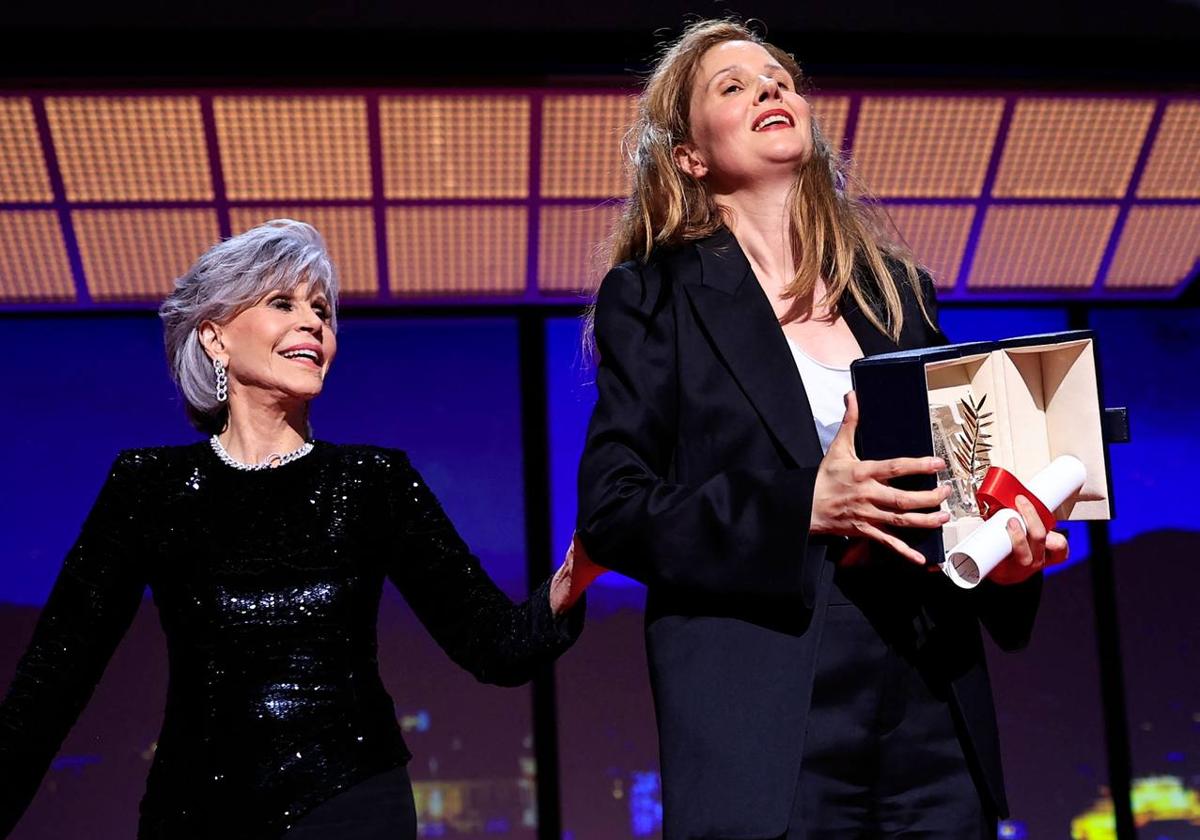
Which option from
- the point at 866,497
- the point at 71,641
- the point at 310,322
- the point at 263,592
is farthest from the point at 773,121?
the point at 71,641

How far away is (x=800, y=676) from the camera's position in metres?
1.37

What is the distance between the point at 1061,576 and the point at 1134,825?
704 millimetres

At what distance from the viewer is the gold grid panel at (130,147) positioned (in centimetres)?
351

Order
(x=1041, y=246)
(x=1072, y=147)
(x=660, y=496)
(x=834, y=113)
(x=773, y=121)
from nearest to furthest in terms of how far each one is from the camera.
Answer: (x=660, y=496) → (x=773, y=121) → (x=834, y=113) → (x=1072, y=147) → (x=1041, y=246)

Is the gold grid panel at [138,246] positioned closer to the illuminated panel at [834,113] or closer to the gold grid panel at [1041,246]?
the illuminated panel at [834,113]

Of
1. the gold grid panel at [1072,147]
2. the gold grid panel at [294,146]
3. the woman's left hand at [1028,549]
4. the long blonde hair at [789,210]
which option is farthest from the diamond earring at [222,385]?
the gold grid panel at [1072,147]

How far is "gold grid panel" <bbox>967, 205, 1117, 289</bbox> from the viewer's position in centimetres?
389

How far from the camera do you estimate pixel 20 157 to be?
3576 millimetres

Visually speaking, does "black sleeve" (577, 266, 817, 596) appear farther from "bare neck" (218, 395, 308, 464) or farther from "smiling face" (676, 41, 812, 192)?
"bare neck" (218, 395, 308, 464)

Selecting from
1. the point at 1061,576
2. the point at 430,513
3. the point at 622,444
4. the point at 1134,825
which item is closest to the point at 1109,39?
the point at 1061,576

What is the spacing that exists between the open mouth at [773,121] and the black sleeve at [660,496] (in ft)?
0.85

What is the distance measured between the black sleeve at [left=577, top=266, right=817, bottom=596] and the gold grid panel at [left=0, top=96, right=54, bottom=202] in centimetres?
249

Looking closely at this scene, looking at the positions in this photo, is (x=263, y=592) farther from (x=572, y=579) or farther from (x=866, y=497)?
(x=866, y=497)

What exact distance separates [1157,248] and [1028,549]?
2.92m
